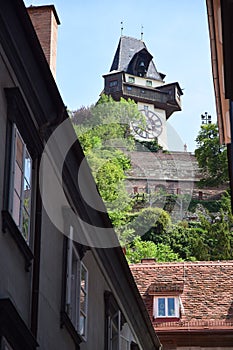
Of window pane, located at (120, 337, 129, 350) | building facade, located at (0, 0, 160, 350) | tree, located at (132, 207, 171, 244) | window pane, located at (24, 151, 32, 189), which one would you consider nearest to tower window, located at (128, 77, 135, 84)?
tree, located at (132, 207, 171, 244)

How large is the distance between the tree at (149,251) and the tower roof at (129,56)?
56185 mm

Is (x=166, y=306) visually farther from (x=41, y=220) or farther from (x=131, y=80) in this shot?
(x=131, y=80)

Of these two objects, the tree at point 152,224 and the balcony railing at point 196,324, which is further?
the tree at point 152,224

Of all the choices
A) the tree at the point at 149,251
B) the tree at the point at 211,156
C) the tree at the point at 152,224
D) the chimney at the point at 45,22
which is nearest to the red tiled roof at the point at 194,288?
the chimney at the point at 45,22

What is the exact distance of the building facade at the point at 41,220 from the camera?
1075 cm

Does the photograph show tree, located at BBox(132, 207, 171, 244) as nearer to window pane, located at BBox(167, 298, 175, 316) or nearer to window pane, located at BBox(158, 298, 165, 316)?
window pane, located at BBox(167, 298, 175, 316)

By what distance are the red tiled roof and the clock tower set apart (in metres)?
94.1

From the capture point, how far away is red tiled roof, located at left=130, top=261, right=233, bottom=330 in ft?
90.0

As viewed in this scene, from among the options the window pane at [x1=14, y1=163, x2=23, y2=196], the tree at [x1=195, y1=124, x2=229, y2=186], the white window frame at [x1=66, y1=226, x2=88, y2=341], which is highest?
the tree at [x1=195, y1=124, x2=229, y2=186]

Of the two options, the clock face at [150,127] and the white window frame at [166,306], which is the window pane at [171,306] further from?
the clock face at [150,127]

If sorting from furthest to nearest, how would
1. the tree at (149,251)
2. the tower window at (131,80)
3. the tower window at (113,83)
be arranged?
the tower window at (131,80), the tower window at (113,83), the tree at (149,251)

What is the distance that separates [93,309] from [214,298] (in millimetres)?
13744

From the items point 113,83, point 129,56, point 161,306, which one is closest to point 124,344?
point 161,306

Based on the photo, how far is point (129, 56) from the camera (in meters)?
145
